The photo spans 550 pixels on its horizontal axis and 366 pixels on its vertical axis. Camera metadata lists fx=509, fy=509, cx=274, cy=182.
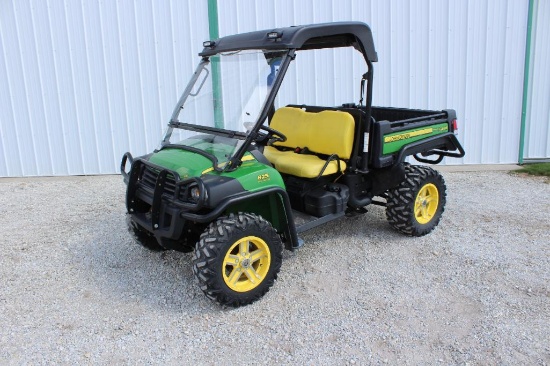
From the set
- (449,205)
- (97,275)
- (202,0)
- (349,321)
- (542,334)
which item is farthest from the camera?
(202,0)

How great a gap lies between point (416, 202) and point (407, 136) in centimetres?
63

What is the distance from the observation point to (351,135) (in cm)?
427

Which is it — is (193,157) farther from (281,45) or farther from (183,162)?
(281,45)

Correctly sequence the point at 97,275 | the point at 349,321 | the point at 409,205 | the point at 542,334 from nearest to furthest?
the point at 542,334 → the point at 349,321 → the point at 97,275 → the point at 409,205

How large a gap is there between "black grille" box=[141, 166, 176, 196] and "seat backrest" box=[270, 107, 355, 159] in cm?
142

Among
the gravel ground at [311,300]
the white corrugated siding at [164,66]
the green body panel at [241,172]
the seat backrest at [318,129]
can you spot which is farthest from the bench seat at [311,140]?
the white corrugated siding at [164,66]

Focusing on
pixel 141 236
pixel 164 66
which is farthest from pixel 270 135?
pixel 164 66

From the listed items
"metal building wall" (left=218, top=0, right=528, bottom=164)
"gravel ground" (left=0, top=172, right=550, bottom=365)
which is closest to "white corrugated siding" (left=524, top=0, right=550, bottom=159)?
"metal building wall" (left=218, top=0, right=528, bottom=164)

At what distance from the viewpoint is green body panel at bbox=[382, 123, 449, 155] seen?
14.4 ft

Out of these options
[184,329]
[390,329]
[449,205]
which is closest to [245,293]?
[184,329]

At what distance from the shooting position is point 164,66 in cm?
704

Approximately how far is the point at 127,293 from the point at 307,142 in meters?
2.00

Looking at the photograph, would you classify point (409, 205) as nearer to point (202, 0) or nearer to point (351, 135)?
point (351, 135)

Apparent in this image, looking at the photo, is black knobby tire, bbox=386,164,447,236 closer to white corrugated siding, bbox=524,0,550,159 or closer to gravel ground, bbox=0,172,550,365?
gravel ground, bbox=0,172,550,365
